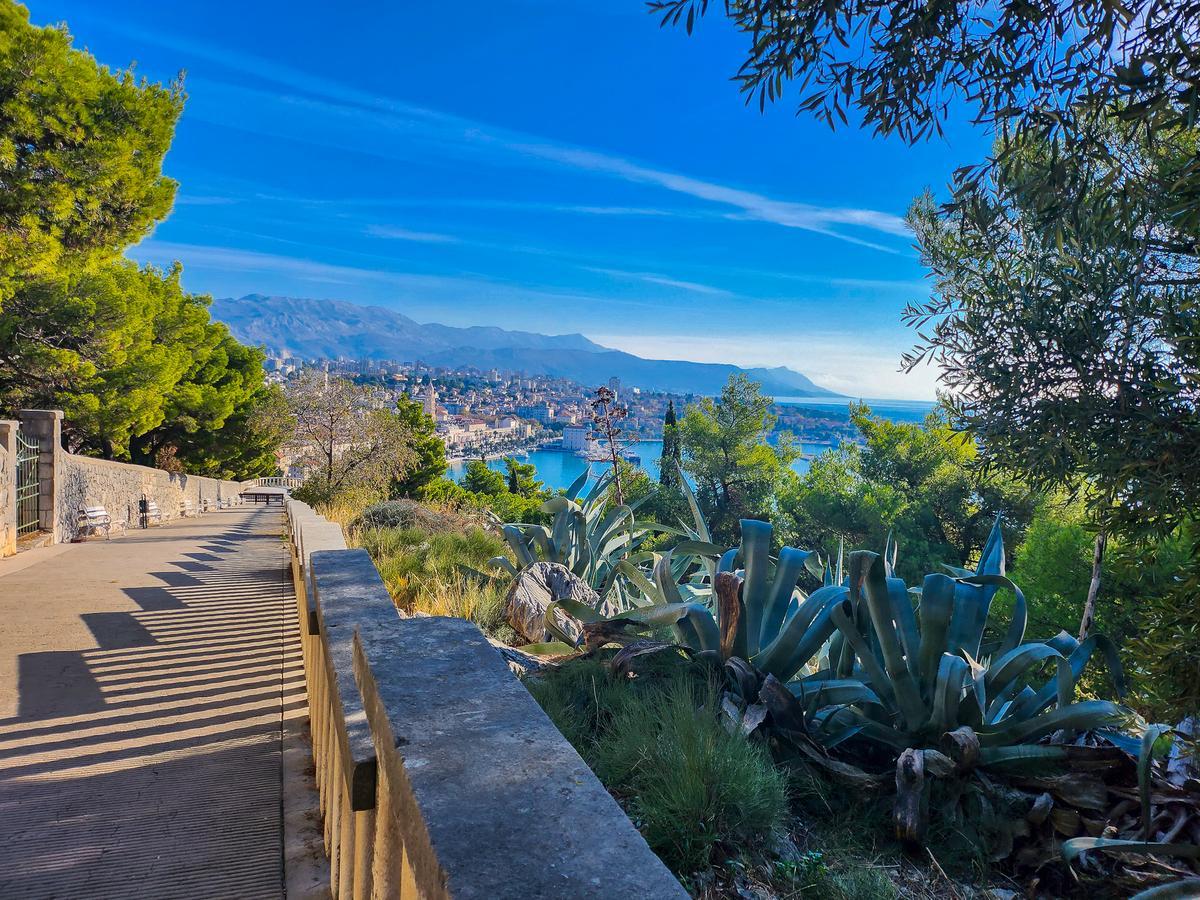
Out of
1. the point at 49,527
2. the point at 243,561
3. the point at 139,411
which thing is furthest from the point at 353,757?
A: the point at 139,411

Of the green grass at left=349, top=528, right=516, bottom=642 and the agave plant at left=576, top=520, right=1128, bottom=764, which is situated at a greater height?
the agave plant at left=576, top=520, right=1128, bottom=764

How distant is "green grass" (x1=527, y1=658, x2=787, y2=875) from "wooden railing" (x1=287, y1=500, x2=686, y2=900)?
→ 31.1 inches

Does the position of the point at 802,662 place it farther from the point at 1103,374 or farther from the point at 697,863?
the point at 1103,374

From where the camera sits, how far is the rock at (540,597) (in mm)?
4723

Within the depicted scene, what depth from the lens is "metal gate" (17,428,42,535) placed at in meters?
9.68

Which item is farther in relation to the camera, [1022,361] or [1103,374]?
[1022,361]

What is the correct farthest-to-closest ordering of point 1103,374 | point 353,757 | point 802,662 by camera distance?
point 1103,374 < point 802,662 < point 353,757

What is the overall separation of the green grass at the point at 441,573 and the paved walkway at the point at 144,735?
925mm

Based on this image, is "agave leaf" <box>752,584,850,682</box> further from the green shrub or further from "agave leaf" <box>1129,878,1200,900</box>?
the green shrub

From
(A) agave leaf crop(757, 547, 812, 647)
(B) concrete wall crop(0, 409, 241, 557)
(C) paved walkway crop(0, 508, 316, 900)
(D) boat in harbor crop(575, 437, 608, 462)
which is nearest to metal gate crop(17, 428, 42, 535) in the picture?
(B) concrete wall crop(0, 409, 241, 557)

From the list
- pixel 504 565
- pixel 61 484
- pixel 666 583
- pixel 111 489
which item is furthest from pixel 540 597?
pixel 111 489

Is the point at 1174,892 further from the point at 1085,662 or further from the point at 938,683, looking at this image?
the point at 1085,662

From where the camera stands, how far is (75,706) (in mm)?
4012

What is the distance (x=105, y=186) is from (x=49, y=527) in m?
5.40
